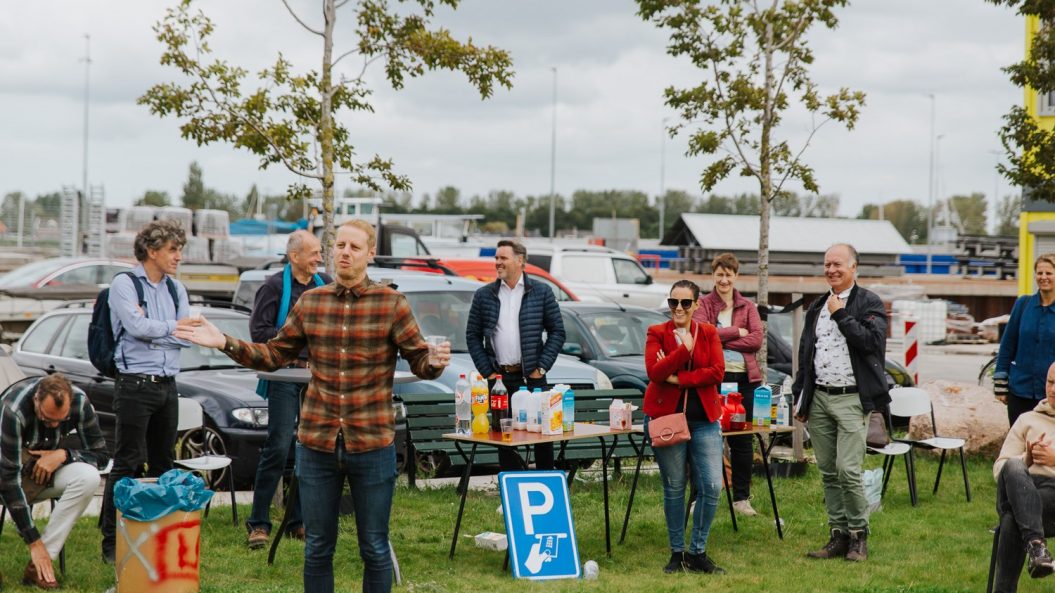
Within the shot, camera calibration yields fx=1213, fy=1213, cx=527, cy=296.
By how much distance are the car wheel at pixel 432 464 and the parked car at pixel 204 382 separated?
0.31 m

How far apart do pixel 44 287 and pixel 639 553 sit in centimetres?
1619

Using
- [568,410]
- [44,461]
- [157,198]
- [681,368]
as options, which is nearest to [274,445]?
[44,461]

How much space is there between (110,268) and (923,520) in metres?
18.6

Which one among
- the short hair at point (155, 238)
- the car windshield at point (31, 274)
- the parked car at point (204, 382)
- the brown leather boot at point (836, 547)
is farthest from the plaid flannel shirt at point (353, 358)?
the car windshield at point (31, 274)

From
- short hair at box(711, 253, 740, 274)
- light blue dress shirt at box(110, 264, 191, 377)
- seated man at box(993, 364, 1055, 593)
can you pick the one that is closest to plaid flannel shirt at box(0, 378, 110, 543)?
light blue dress shirt at box(110, 264, 191, 377)

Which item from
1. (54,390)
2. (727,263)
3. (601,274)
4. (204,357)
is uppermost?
(727,263)

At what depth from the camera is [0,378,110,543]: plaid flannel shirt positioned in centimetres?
666

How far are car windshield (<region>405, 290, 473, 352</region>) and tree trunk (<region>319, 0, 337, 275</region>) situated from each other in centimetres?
162

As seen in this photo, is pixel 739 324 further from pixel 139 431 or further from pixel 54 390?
pixel 54 390

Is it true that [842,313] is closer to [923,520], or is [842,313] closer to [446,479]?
[923,520]

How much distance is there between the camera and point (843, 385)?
25.9 ft

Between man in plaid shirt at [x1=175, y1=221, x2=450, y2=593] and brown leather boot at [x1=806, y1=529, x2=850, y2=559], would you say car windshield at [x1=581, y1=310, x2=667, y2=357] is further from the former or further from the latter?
man in plaid shirt at [x1=175, y1=221, x2=450, y2=593]

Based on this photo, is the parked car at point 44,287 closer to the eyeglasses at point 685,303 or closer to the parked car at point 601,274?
the parked car at point 601,274

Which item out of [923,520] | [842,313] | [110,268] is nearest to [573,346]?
[923,520]
